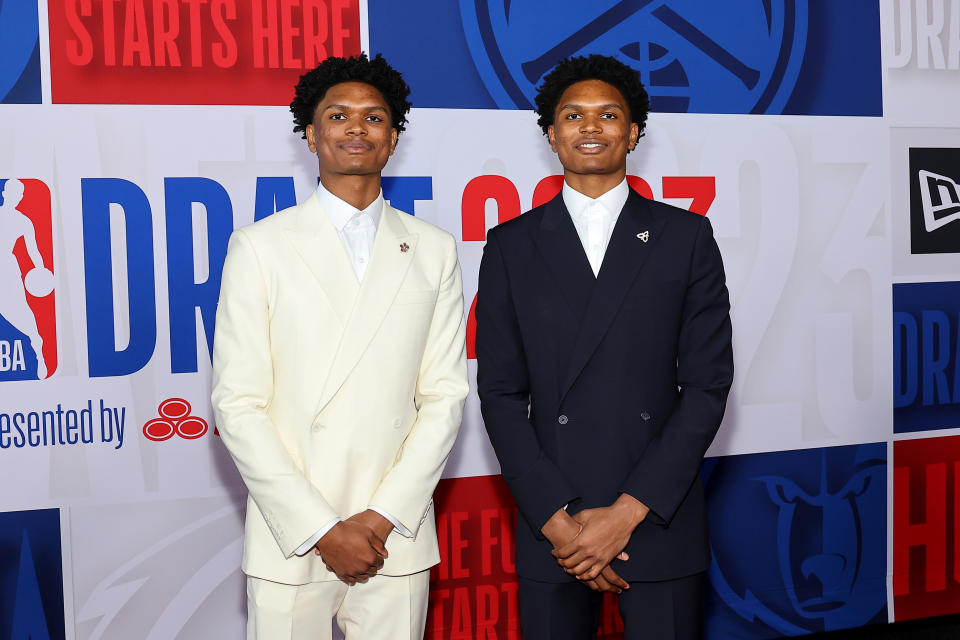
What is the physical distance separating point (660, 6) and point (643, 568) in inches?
87.9

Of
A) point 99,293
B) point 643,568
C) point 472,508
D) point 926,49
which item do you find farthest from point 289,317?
point 926,49

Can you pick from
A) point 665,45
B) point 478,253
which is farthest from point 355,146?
point 665,45

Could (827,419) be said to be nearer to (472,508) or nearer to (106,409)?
(472,508)

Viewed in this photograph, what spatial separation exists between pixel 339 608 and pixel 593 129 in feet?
3.76

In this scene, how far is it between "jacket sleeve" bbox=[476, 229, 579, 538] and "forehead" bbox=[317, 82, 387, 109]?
1.35ft

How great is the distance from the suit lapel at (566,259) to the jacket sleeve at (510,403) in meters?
0.10

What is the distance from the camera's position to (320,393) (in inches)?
68.5

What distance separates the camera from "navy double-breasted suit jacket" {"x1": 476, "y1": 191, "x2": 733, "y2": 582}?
1696 millimetres

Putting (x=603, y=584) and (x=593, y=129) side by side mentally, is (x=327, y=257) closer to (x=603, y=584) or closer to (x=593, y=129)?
(x=593, y=129)

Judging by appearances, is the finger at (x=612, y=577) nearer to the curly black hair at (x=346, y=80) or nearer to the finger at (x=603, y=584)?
the finger at (x=603, y=584)

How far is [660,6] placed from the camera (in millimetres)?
3154

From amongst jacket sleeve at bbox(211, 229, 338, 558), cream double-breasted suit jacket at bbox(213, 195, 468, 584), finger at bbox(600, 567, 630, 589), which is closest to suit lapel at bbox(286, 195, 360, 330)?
cream double-breasted suit jacket at bbox(213, 195, 468, 584)

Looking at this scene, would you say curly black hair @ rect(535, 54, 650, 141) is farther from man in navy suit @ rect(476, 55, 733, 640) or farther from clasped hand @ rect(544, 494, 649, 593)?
clasped hand @ rect(544, 494, 649, 593)

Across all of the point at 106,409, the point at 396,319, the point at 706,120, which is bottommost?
the point at 106,409
